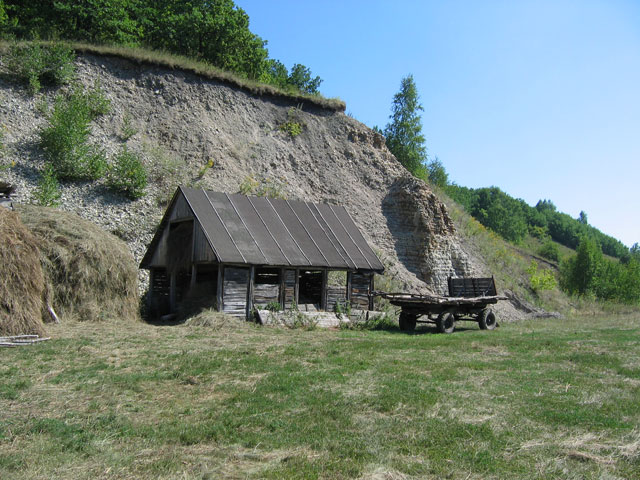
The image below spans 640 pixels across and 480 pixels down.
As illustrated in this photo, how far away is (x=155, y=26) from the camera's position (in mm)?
36031

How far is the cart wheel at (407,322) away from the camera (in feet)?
59.9

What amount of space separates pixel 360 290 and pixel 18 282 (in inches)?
456

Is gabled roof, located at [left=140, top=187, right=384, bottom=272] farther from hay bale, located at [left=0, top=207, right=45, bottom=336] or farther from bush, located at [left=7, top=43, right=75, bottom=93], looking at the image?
bush, located at [left=7, top=43, right=75, bottom=93]

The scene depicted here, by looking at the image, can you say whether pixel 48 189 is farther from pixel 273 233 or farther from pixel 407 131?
pixel 407 131

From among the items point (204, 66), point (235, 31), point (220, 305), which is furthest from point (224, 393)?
point (235, 31)

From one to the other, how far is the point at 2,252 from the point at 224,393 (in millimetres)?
7320

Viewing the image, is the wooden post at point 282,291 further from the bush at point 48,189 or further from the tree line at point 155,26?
the tree line at point 155,26

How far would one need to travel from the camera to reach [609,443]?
20.3 feet

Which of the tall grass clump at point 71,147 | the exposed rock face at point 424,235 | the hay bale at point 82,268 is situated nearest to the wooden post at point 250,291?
the hay bale at point 82,268

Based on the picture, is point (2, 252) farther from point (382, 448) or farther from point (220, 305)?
point (382, 448)

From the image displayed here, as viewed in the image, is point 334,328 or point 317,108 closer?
point 334,328

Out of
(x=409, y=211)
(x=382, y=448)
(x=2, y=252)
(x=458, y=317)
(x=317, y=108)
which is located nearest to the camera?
(x=382, y=448)

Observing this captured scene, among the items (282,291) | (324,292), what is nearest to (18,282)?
(282,291)

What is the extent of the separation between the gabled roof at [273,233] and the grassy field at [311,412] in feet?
19.0
